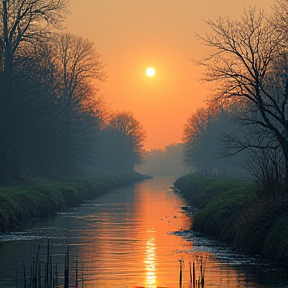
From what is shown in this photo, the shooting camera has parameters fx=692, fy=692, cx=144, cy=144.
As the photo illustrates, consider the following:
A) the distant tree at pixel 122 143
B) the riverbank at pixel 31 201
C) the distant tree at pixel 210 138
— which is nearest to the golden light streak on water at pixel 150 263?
the riverbank at pixel 31 201

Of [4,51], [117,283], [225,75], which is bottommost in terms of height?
[117,283]

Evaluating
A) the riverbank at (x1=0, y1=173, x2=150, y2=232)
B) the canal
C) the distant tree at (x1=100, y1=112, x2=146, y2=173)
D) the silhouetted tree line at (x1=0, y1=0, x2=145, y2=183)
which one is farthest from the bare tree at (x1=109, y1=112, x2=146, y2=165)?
the canal

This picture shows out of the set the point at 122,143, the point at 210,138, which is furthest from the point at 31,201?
the point at 122,143

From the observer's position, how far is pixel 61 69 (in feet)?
279

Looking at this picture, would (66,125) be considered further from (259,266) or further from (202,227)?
(259,266)

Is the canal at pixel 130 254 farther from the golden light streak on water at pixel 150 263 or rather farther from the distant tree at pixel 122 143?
the distant tree at pixel 122 143

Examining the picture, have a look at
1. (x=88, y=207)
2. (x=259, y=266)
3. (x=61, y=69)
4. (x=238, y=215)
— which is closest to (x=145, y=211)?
(x=88, y=207)

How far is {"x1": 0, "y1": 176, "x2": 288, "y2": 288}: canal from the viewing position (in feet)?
66.2

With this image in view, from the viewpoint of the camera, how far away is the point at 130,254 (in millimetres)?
26406

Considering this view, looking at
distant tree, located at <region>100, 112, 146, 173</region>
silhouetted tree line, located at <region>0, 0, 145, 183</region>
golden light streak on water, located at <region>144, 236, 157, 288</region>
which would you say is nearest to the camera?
golden light streak on water, located at <region>144, 236, 157, 288</region>

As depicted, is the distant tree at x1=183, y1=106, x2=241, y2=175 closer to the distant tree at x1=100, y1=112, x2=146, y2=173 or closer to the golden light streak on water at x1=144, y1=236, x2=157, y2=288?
the distant tree at x1=100, y1=112, x2=146, y2=173

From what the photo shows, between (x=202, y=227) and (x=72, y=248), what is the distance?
335 inches

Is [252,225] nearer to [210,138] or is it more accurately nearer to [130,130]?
[210,138]

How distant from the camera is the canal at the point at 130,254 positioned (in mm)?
20188
